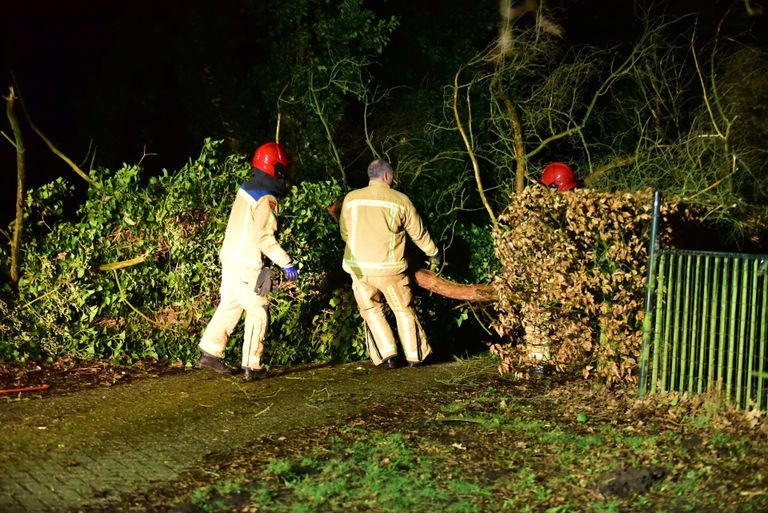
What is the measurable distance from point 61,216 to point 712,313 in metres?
5.93

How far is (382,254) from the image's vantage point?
8.07 metres

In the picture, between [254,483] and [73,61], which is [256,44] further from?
Result: [254,483]

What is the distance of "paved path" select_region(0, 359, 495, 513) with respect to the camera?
5090 millimetres

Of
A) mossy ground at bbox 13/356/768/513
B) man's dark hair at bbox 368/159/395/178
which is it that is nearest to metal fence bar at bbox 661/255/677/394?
mossy ground at bbox 13/356/768/513

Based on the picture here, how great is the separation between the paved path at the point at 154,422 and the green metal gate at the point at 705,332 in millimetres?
1925

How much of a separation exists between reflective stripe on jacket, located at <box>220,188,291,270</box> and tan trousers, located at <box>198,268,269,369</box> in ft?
0.37

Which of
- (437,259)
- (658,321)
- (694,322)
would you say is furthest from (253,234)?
(694,322)

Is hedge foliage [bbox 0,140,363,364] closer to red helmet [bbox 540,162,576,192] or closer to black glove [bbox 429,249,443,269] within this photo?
black glove [bbox 429,249,443,269]

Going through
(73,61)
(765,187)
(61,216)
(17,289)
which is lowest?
(17,289)

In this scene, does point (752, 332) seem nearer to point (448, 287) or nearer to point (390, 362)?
point (448, 287)

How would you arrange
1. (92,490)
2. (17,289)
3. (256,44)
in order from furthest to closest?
(256,44) < (17,289) < (92,490)

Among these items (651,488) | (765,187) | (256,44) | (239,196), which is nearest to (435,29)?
(256,44)

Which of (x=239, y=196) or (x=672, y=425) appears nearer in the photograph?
(x=672, y=425)

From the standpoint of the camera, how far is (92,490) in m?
4.95
